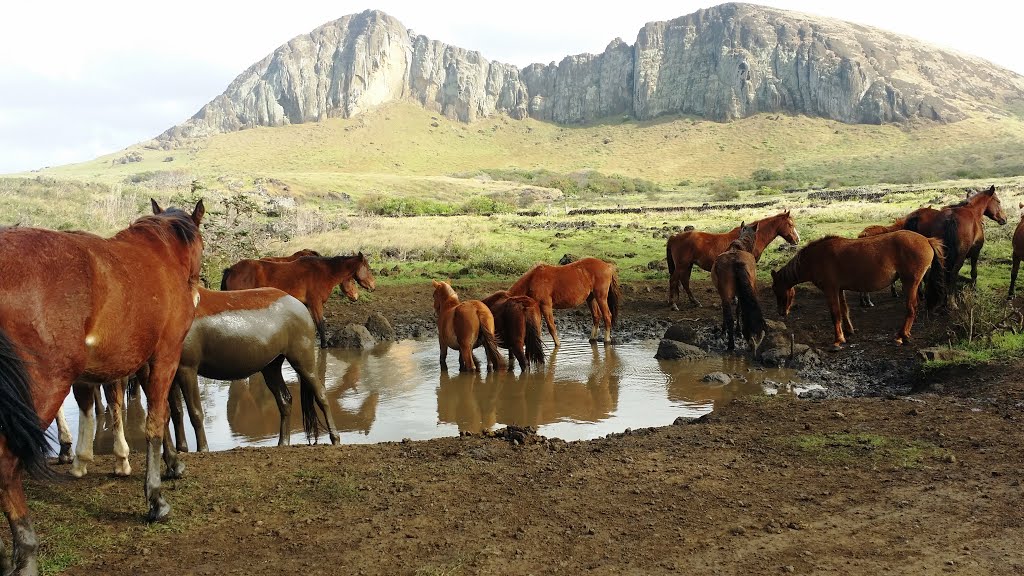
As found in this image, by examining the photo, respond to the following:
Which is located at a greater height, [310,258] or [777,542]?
[310,258]

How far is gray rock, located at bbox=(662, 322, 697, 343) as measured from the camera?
1334 cm

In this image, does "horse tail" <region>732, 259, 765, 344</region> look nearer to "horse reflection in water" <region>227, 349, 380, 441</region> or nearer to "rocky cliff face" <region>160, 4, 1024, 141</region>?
"horse reflection in water" <region>227, 349, 380, 441</region>

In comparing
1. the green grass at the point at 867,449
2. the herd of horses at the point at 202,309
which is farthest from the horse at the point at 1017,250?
the green grass at the point at 867,449

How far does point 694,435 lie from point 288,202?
135ft

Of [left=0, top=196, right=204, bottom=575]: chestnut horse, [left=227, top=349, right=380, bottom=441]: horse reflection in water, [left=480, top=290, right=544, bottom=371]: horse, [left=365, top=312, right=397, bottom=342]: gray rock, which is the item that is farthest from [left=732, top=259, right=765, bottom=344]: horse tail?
[left=0, top=196, right=204, bottom=575]: chestnut horse

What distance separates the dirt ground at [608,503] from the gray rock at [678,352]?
4.40 meters

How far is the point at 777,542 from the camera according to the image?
4.77 meters

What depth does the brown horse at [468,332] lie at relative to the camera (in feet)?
38.0

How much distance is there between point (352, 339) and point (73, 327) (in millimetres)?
10397

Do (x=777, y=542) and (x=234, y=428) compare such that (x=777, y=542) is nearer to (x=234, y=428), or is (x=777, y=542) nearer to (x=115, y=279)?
(x=115, y=279)

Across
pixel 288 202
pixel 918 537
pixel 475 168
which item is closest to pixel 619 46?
pixel 475 168

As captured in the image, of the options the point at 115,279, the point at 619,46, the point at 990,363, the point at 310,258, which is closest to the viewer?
the point at 115,279

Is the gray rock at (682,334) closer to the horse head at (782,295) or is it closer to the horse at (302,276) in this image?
the horse head at (782,295)

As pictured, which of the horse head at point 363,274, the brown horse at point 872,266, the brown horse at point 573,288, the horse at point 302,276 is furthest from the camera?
the horse head at point 363,274
